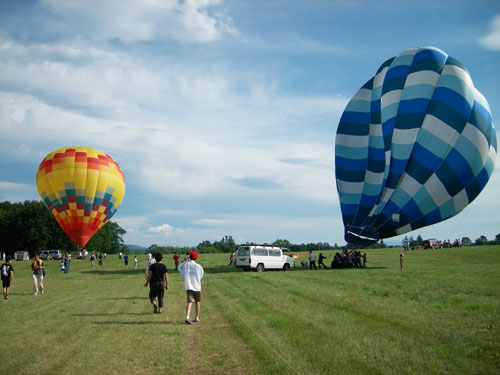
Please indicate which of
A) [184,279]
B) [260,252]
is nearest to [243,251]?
[260,252]

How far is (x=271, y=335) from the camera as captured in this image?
29.7 feet

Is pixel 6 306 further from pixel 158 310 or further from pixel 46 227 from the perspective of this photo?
A: pixel 46 227

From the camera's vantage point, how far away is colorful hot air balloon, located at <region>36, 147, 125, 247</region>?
125ft

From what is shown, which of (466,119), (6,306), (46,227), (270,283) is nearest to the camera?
(6,306)

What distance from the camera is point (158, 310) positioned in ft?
42.3

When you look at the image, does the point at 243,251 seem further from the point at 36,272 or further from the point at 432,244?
the point at 432,244

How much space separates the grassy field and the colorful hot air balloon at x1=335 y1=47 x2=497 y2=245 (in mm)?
10417

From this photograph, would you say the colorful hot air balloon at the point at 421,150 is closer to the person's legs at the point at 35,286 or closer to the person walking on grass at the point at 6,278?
the person's legs at the point at 35,286

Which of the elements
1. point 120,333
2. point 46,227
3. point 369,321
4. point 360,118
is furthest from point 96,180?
point 46,227

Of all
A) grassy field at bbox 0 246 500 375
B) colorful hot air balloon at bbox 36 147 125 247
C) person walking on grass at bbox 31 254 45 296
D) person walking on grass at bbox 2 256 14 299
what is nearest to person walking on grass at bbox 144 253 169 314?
grassy field at bbox 0 246 500 375

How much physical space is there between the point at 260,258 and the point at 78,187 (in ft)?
62.5

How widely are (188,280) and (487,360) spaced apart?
23.6 feet

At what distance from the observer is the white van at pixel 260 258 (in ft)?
99.0

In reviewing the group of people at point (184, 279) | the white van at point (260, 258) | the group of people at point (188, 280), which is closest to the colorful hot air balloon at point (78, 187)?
the white van at point (260, 258)
